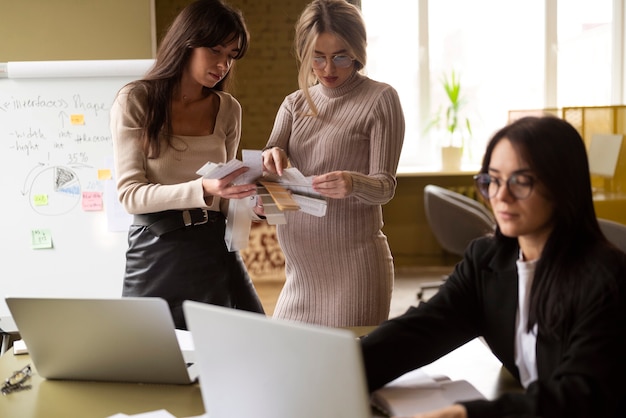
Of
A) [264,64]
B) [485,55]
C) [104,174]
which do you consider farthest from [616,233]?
[485,55]

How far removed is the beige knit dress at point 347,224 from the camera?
6.75 ft

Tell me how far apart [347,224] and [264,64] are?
12.6 ft

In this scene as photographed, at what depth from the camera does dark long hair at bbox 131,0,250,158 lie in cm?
210

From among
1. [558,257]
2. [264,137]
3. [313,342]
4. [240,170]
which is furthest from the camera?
[264,137]

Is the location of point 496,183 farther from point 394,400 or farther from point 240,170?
point 240,170

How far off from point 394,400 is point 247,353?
0.37 meters

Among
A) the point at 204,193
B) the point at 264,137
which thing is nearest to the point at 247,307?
the point at 204,193

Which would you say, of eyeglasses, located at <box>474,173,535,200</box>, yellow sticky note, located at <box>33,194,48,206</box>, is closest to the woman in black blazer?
eyeglasses, located at <box>474,173,535,200</box>

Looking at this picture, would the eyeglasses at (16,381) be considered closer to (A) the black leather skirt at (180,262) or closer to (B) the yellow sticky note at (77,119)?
(A) the black leather skirt at (180,262)

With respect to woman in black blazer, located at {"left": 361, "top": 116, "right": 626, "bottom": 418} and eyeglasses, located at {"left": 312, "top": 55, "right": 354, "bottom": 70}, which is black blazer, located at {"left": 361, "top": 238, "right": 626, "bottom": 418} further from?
eyeglasses, located at {"left": 312, "top": 55, "right": 354, "bottom": 70}

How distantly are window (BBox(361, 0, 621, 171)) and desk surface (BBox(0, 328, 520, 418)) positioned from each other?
14.9ft

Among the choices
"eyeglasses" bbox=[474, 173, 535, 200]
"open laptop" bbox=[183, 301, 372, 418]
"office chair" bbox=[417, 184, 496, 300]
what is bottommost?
"office chair" bbox=[417, 184, 496, 300]

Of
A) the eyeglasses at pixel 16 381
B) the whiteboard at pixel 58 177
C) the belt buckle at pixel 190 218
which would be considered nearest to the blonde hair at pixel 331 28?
the belt buckle at pixel 190 218

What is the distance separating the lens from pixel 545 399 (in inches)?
47.4
